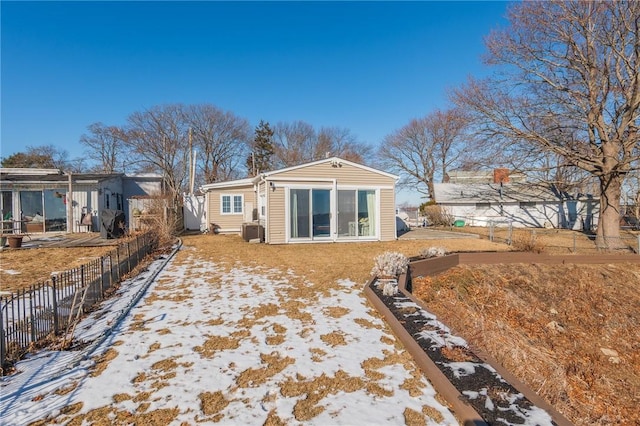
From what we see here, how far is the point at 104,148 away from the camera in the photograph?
31.1 meters

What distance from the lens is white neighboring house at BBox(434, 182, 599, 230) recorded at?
22047 millimetres

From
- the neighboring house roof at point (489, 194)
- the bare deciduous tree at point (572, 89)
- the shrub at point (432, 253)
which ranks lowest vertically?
the shrub at point (432, 253)

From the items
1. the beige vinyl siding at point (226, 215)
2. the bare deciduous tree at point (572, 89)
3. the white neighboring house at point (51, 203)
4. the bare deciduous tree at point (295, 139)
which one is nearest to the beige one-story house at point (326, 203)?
the beige vinyl siding at point (226, 215)

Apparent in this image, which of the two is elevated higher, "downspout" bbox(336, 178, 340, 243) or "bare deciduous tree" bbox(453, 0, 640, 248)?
"bare deciduous tree" bbox(453, 0, 640, 248)

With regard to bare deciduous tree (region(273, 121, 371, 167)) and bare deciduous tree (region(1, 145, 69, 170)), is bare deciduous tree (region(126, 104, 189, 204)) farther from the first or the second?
bare deciduous tree (region(273, 121, 371, 167))

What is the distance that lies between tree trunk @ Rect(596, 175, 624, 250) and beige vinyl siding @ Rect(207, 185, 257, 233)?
614 inches

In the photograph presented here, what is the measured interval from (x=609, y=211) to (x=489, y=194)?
10105mm

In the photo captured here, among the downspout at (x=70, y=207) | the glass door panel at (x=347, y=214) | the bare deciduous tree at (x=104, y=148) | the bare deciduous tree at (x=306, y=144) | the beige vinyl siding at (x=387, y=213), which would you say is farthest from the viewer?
the bare deciduous tree at (x=306, y=144)

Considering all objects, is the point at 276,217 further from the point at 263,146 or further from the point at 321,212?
the point at 263,146

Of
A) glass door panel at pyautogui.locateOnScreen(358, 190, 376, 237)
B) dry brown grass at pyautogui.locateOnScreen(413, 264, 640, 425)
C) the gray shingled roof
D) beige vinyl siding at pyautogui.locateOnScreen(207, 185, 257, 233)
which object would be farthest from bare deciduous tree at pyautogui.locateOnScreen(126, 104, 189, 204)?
dry brown grass at pyautogui.locateOnScreen(413, 264, 640, 425)

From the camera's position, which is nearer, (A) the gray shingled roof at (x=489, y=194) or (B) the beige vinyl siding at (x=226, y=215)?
(B) the beige vinyl siding at (x=226, y=215)

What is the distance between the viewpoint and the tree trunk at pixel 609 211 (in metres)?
12.7

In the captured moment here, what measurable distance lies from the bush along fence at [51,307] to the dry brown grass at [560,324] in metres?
4.97

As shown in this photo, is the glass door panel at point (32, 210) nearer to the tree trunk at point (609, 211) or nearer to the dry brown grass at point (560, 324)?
the dry brown grass at point (560, 324)
